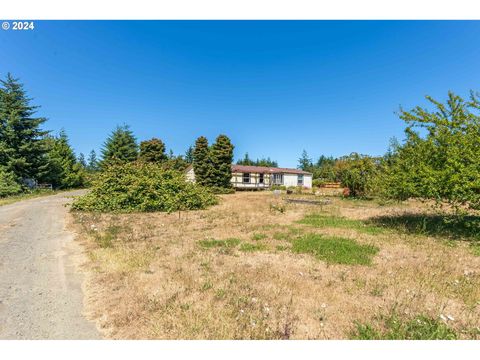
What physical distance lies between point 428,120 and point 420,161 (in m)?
1.87

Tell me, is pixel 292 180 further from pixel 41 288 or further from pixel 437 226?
pixel 41 288

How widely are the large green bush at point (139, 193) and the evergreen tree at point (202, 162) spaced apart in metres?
16.8

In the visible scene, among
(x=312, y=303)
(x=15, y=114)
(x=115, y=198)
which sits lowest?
(x=312, y=303)

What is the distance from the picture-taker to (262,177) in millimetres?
45875

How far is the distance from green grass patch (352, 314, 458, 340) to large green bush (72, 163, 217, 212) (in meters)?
13.5

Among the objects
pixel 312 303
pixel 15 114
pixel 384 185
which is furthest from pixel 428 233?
pixel 15 114

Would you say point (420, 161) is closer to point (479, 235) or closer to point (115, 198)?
point (479, 235)

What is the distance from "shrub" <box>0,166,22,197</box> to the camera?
24.2 meters

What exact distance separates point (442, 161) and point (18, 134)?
39.0 m

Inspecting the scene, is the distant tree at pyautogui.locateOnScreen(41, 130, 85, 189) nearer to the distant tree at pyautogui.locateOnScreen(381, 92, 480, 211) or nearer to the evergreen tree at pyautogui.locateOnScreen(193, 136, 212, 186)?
the evergreen tree at pyautogui.locateOnScreen(193, 136, 212, 186)

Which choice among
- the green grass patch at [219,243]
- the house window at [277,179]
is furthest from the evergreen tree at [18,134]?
the house window at [277,179]

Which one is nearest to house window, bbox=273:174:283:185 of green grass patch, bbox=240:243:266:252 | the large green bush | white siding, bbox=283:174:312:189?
white siding, bbox=283:174:312:189

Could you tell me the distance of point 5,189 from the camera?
24188 millimetres

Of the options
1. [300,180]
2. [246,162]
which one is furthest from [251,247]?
[246,162]
